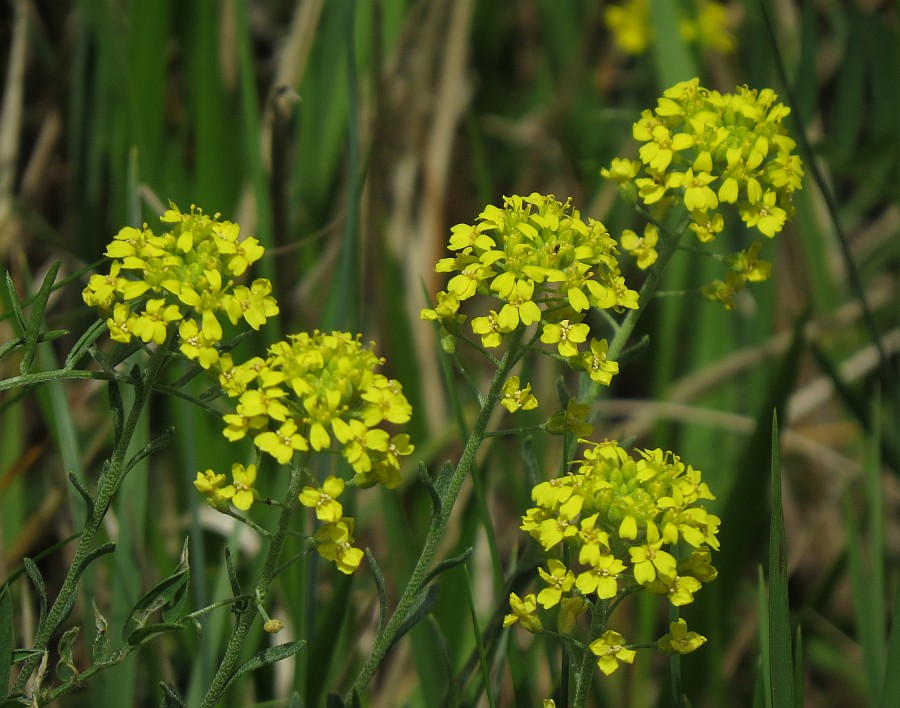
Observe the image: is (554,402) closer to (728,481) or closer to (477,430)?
(728,481)

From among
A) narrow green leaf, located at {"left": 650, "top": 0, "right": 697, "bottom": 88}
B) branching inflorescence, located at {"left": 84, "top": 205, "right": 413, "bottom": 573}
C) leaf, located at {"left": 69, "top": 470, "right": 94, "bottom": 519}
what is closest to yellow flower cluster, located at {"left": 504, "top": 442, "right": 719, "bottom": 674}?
branching inflorescence, located at {"left": 84, "top": 205, "right": 413, "bottom": 573}

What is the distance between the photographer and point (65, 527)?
270cm

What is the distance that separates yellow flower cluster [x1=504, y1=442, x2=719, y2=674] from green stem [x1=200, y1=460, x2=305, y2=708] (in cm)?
31

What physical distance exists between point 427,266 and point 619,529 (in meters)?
2.50

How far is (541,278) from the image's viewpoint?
54.4 inches

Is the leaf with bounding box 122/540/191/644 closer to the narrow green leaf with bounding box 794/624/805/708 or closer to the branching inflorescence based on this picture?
the branching inflorescence

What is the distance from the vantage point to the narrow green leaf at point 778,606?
4.82 feet

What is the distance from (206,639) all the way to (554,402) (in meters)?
1.86

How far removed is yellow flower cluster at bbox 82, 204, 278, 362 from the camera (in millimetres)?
1307

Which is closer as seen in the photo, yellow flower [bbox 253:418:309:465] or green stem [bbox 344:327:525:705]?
yellow flower [bbox 253:418:309:465]

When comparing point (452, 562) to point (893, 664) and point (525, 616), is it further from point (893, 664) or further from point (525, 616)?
point (893, 664)

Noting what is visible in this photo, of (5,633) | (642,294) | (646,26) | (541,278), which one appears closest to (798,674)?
(642,294)

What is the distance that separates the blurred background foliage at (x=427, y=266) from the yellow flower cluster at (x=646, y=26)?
0.03 m

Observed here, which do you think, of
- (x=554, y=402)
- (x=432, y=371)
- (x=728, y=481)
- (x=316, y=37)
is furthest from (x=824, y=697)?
(x=316, y=37)
